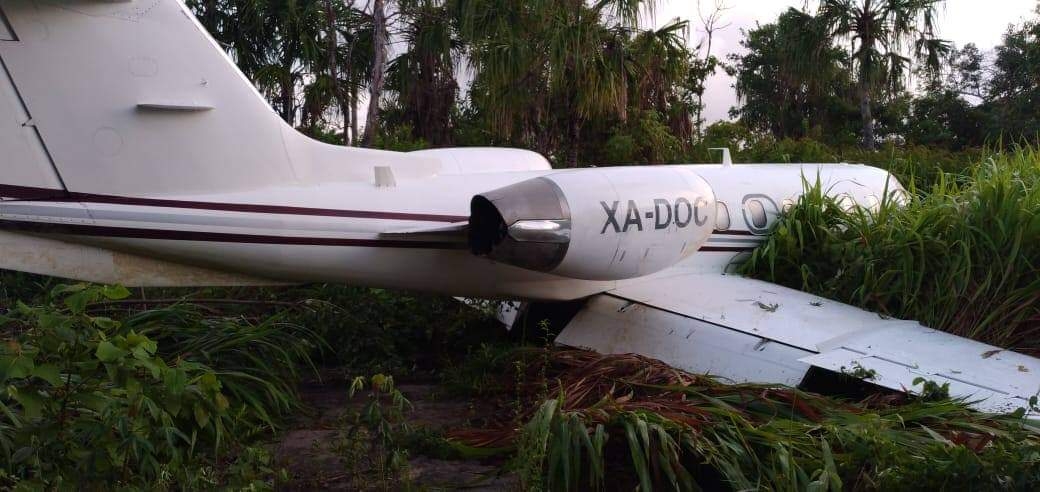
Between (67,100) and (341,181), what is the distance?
1989mm

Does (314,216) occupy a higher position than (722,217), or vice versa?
(314,216)

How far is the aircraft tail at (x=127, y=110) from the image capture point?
18.8 feet

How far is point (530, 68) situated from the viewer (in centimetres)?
1313

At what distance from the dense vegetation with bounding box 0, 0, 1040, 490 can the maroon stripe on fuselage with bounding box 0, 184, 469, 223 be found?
29.7 inches

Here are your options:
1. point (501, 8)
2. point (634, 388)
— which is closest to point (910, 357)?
point (634, 388)

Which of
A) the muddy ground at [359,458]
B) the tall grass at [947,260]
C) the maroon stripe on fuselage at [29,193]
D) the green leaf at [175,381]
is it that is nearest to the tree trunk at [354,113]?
the tall grass at [947,260]

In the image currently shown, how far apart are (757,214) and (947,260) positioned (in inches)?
74.4

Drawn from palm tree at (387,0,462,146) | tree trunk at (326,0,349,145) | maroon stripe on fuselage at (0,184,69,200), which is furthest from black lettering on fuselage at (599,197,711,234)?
tree trunk at (326,0,349,145)

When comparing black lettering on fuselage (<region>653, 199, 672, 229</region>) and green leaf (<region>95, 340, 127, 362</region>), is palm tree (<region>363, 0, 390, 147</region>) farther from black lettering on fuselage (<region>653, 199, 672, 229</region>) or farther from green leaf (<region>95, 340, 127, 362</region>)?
green leaf (<region>95, 340, 127, 362</region>)

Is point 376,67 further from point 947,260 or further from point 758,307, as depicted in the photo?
point 947,260

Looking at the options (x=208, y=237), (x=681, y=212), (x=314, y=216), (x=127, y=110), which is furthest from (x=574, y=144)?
(x=127, y=110)

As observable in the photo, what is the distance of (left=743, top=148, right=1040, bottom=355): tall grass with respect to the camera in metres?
7.48

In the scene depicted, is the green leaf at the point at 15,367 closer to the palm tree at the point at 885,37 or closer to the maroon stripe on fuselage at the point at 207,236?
the maroon stripe on fuselage at the point at 207,236

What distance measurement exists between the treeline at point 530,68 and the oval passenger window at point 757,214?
433 cm
